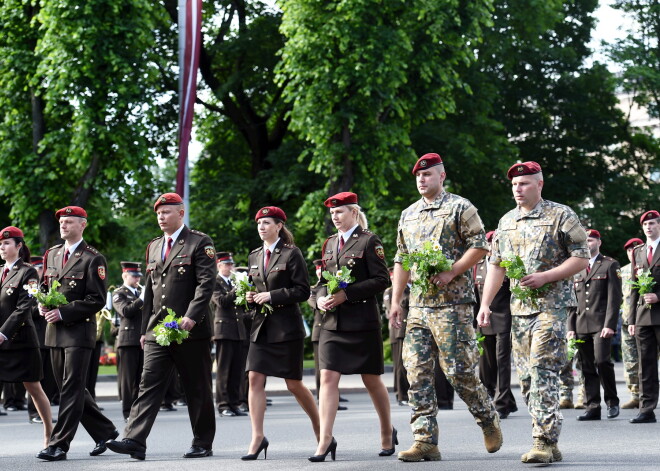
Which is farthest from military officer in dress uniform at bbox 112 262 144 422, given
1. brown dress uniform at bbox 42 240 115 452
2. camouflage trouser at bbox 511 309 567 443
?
camouflage trouser at bbox 511 309 567 443

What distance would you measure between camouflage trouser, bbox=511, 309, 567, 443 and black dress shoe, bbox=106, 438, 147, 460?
3.18m

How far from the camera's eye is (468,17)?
2911 centimetres

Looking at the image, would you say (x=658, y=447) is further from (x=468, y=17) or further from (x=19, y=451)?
(x=468, y=17)

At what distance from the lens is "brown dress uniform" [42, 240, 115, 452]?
10.0m

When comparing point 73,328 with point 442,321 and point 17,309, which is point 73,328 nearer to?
point 17,309

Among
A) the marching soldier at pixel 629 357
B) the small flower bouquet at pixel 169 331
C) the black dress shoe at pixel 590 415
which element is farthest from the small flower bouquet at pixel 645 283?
the small flower bouquet at pixel 169 331

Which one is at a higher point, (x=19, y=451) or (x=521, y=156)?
(x=521, y=156)

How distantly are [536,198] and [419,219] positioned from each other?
3.10 feet

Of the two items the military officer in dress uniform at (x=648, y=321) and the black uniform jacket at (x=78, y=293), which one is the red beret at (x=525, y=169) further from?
the military officer in dress uniform at (x=648, y=321)

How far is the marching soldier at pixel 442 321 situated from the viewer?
9.01 meters

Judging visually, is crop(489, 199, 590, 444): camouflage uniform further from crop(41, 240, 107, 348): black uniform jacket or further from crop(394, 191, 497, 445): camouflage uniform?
crop(41, 240, 107, 348): black uniform jacket

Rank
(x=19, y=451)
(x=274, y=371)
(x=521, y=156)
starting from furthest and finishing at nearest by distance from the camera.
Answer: (x=521, y=156)
(x=19, y=451)
(x=274, y=371)

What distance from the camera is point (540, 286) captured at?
28.8ft

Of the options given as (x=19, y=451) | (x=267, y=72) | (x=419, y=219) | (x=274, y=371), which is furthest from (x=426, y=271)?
(x=267, y=72)
